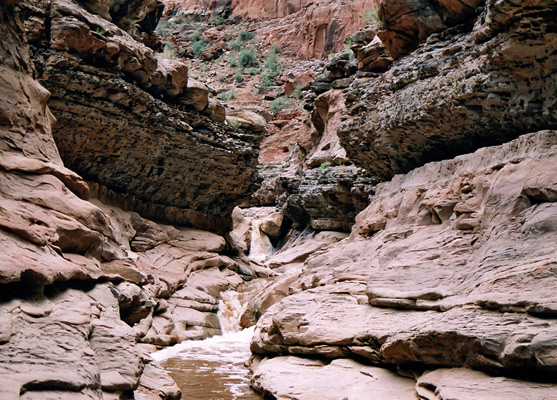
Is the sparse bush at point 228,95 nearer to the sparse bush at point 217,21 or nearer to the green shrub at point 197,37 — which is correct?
the green shrub at point 197,37

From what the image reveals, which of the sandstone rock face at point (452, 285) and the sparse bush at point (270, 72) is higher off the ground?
the sparse bush at point (270, 72)

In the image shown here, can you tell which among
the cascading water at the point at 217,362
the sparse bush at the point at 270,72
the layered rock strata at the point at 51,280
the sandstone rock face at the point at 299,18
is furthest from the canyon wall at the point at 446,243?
the sparse bush at the point at 270,72

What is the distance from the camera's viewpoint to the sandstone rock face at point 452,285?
5422mm

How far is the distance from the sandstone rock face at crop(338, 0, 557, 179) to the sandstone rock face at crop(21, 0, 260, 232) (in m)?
6.74

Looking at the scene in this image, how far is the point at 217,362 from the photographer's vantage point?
10.8 meters

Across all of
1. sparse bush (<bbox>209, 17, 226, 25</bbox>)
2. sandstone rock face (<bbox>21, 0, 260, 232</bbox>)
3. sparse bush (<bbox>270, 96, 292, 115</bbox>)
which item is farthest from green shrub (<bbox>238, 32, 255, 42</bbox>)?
sandstone rock face (<bbox>21, 0, 260, 232</bbox>)

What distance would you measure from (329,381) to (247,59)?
1895 inches

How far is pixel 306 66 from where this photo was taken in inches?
1845

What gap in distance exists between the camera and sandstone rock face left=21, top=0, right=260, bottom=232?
44.0 feet

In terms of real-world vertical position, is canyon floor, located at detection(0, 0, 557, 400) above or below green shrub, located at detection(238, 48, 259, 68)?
below

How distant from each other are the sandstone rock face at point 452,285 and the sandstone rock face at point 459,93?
0.60 meters

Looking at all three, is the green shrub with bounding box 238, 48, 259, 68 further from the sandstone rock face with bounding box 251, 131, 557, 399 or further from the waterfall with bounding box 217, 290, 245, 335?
the sandstone rock face with bounding box 251, 131, 557, 399

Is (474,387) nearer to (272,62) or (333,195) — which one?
(333,195)

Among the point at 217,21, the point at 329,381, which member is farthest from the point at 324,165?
the point at 217,21
